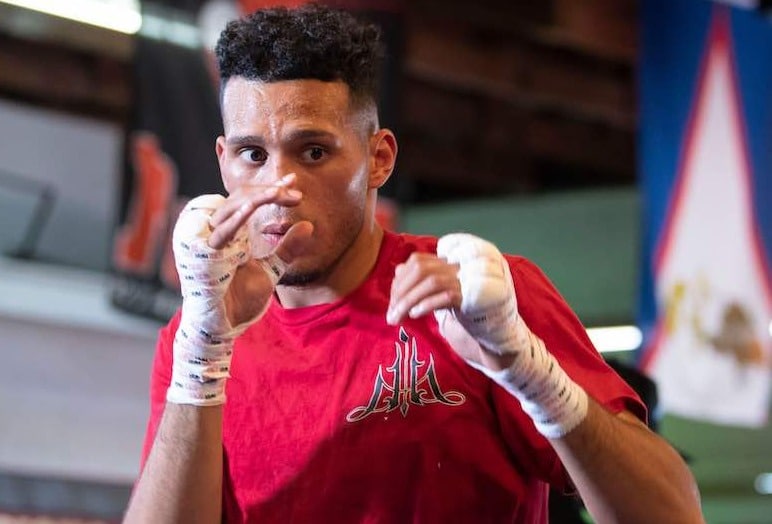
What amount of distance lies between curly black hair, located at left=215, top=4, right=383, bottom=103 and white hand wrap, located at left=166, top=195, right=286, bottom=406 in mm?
273

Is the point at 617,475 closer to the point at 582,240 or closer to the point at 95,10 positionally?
the point at 95,10

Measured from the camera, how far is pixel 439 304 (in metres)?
1.74

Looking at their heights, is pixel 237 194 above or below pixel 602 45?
below

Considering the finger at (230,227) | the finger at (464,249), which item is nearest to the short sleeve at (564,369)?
the finger at (464,249)

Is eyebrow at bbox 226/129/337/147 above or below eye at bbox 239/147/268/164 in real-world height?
above

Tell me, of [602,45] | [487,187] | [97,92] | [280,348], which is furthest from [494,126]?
[280,348]

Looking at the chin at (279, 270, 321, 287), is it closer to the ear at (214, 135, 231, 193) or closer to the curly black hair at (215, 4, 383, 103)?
the ear at (214, 135, 231, 193)

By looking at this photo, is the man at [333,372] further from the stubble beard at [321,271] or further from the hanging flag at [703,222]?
the hanging flag at [703,222]

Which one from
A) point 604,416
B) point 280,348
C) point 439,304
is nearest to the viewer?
point 439,304

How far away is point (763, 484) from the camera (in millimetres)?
10727

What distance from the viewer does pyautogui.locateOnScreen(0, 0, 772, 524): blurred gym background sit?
5.14 meters

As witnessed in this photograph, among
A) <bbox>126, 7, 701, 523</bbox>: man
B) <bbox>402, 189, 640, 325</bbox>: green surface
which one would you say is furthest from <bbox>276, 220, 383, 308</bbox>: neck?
<bbox>402, 189, 640, 325</bbox>: green surface

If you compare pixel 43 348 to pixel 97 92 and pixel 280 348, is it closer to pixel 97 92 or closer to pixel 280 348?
pixel 97 92

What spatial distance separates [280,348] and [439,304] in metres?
0.53
